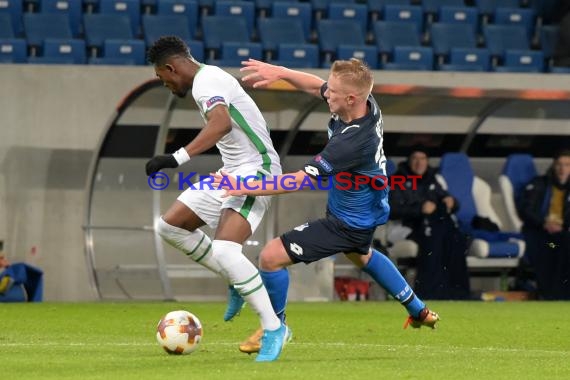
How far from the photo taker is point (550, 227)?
597 inches

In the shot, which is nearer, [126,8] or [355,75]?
[355,75]

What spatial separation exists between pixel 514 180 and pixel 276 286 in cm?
879

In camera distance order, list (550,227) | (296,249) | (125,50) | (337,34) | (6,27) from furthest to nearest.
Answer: (337,34) → (6,27) → (125,50) → (550,227) → (296,249)

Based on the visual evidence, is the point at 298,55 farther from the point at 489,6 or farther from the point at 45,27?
the point at 489,6

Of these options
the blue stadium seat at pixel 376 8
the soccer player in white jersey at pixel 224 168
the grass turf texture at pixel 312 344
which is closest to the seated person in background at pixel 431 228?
the grass turf texture at pixel 312 344

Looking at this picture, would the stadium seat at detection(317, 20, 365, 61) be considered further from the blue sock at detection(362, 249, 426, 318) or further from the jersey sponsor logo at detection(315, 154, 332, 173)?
the jersey sponsor logo at detection(315, 154, 332, 173)

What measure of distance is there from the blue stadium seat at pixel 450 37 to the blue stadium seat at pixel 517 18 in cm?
58

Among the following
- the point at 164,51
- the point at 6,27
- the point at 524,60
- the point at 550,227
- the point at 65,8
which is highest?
the point at 164,51

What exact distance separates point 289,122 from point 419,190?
5.34ft

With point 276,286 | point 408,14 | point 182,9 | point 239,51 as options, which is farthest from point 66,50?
point 276,286

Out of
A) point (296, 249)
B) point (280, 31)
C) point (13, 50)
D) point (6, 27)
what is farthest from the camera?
point (280, 31)

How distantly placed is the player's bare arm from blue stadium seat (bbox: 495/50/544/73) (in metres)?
11.4

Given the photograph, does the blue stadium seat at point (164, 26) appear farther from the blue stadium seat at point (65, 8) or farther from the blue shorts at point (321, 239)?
the blue shorts at point (321, 239)

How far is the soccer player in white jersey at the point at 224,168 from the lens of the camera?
7.30 metres
